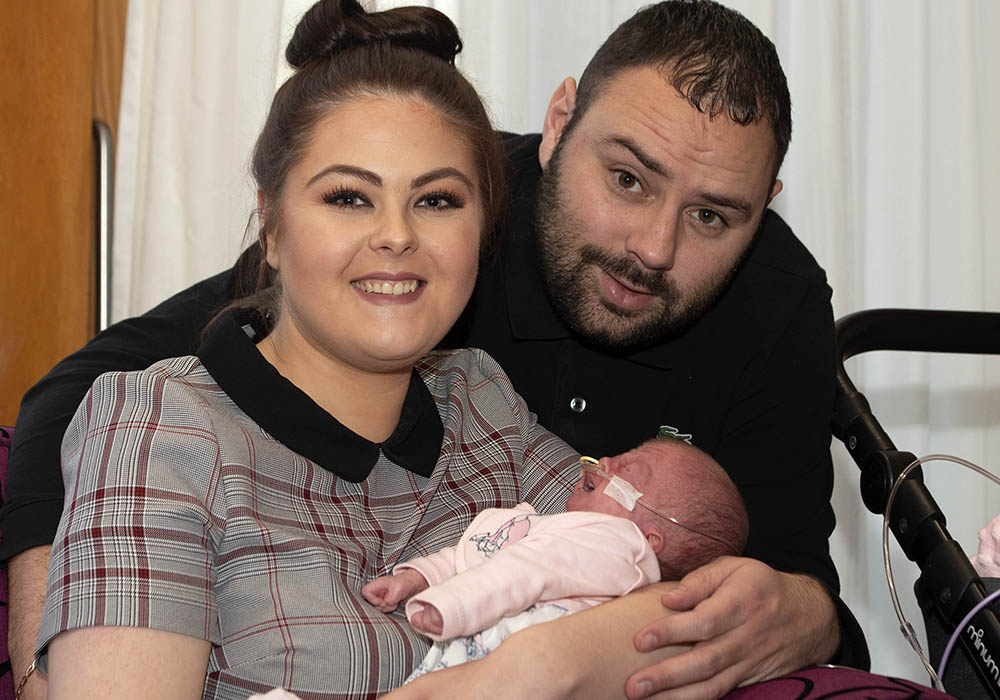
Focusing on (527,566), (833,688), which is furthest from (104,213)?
(833,688)

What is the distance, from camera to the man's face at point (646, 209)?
185 centimetres

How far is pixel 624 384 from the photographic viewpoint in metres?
2.07

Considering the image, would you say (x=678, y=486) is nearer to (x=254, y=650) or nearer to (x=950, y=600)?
(x=950, y=600)

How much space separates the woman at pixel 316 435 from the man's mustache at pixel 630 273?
12.5 inches

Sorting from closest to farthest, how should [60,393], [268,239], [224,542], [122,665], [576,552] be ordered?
[122,665] → [224,542] → [576,552] → [268,239] → [60,393]

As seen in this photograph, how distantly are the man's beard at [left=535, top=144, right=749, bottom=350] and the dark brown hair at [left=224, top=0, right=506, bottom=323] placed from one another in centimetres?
30

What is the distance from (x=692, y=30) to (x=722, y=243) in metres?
0.39

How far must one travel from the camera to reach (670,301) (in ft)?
6.46

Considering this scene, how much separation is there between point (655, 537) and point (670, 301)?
0.53 metres

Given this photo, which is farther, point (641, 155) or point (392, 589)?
point (641, 155)

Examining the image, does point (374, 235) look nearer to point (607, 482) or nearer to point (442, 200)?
point (442, 200)

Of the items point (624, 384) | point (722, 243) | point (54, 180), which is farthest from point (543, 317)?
point (54, 180)

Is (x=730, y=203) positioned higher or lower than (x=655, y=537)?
higher

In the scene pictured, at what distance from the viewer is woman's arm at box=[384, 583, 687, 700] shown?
1235 mm
